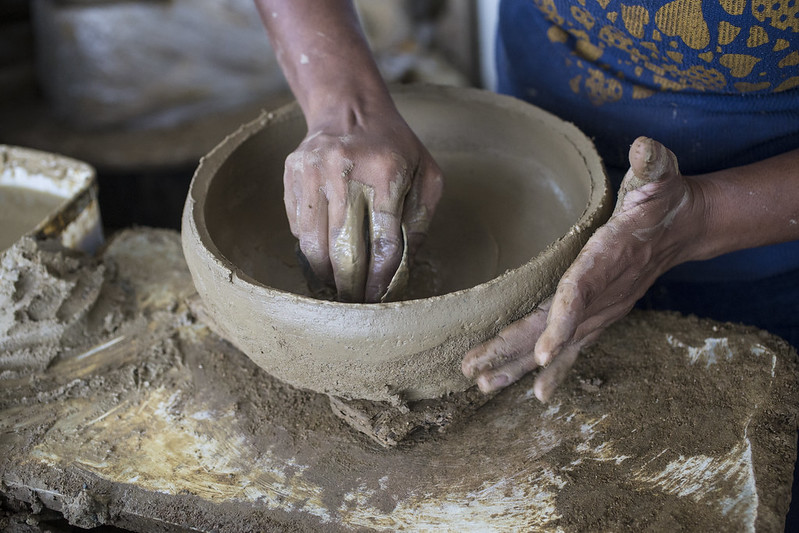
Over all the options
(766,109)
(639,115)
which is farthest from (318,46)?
(766,109)

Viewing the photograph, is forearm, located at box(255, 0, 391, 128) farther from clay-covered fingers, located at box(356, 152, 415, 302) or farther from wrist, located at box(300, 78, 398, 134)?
clay-covered fingers, located at box(356, 152, 415, 302)

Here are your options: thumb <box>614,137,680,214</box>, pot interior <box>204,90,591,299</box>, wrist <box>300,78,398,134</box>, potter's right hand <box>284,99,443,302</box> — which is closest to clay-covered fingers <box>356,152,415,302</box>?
potter's right hand <box>284,99,443,302</box>

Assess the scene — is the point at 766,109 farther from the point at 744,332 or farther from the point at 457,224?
the point at 457,224

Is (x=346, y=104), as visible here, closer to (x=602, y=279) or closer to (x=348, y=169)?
(x=348, y=169)

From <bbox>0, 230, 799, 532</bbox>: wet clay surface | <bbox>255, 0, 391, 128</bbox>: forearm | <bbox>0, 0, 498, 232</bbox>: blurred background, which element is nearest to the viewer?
<bbox>0, 230, 799, 532</bbox>: wet clay surface

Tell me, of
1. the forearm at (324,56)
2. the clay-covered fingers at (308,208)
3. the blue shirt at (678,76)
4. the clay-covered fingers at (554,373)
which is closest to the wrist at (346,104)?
the forearm at (324,56)

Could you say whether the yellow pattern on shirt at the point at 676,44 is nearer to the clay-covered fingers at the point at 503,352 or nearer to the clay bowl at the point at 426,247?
the clay bowl at the point at 426,247

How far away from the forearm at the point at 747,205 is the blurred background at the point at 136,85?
225cm

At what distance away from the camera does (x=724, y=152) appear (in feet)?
5.17

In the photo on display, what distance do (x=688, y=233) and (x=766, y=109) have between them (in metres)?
0.37

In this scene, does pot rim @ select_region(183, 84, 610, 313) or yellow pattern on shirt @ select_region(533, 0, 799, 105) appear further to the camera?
yellow pattern on shirt @ select_region(533, 0, 799, 105)

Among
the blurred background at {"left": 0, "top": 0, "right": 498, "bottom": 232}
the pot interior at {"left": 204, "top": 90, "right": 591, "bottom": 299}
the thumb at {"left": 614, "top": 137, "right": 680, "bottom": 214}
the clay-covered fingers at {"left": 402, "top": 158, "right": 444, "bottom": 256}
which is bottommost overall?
the blurred background at {"left": 0, "top": 0, "right": 498, "bottom": 232}

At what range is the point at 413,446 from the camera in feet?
4.38

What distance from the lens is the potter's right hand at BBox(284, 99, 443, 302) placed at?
1295mm
